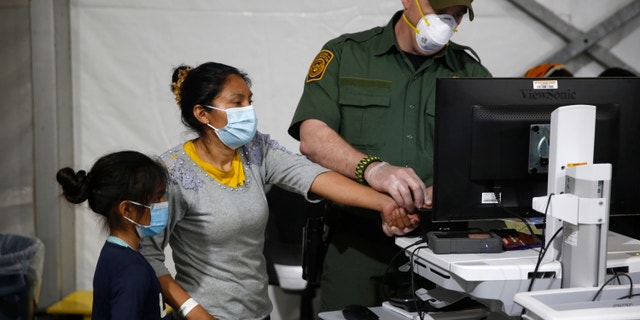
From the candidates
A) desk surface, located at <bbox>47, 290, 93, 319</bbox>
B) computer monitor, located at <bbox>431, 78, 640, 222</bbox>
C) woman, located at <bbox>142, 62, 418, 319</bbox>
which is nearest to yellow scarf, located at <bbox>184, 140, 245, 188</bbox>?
woman, located at <bbox>142, 62, 418, 319</bbox>

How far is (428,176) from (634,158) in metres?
0.69

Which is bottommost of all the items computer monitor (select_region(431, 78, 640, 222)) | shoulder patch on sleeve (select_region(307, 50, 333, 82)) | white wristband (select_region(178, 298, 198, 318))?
white wristband (select_region(178, 298, 198, 318))

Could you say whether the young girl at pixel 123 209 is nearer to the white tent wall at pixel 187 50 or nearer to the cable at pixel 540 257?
the cable at pixel 540 257

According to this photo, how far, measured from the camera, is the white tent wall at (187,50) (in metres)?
3.35

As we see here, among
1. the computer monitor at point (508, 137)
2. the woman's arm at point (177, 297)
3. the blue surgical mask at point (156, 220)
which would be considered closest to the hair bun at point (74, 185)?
the blue surgical mask at point (156, 220)

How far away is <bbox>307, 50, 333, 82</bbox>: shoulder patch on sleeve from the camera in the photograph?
2.46 metres

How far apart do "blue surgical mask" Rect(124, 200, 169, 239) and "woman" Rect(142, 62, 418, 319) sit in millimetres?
71

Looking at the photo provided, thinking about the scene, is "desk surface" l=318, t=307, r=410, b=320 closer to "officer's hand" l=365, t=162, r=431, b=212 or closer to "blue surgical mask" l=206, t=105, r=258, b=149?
"officer's hand" l=365, t=162, r=431, b=212

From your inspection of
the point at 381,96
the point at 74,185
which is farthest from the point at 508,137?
the point at 74,185

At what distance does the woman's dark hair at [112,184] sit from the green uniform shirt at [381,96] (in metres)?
0.70

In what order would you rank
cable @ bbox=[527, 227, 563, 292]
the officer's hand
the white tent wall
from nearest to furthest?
cable @ bbox=[527, 227, 563, 292] → the officer's hand → the white tent wall

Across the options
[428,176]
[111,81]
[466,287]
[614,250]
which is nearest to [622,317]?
[466,287]

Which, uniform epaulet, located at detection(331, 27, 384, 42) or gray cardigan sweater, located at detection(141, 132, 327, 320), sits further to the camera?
uniform epaulet, located at detection(331, 27, 384, 42)

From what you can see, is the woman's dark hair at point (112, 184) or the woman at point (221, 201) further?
the woman at point (221, 201)
